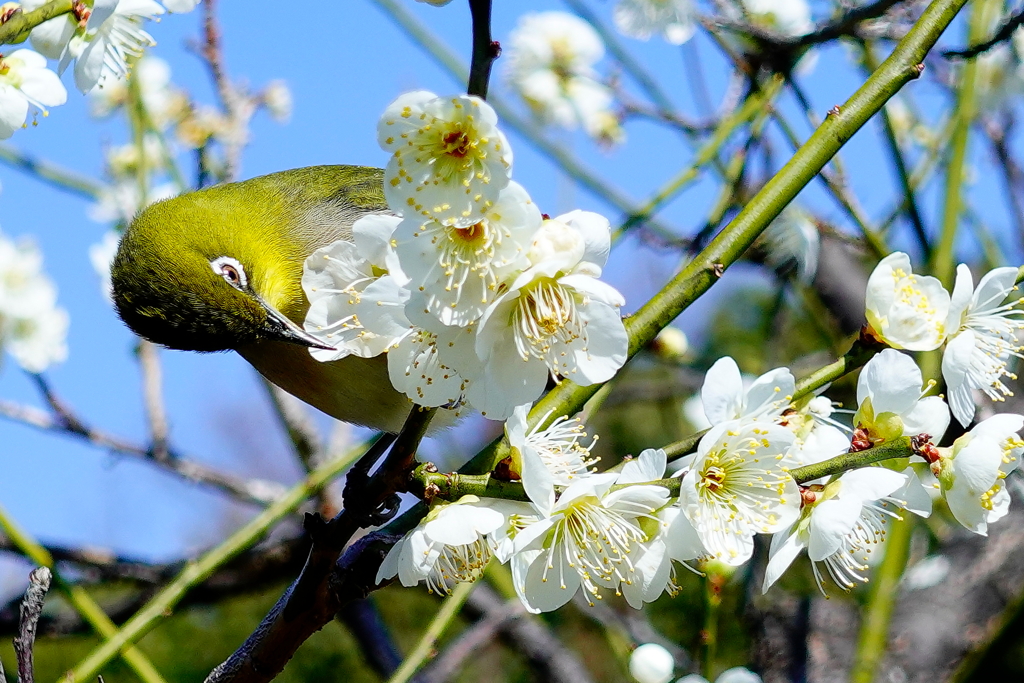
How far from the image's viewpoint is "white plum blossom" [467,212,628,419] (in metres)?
1.09

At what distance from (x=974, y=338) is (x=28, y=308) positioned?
10.4 feet

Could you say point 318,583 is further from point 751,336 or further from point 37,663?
point 751,336

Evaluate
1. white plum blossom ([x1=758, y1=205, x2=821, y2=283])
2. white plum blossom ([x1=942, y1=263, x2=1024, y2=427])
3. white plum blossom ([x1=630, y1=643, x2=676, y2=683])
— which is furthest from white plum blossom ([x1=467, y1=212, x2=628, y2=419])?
white plum blossom ([x1=758, y1=205, x2=821, y2=283])

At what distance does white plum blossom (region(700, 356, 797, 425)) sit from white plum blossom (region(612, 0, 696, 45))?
2023 millimetres

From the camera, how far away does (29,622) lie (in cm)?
134

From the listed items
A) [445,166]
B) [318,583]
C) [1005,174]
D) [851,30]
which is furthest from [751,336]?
[445,166]

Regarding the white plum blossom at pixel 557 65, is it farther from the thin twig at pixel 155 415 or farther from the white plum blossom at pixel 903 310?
the white plum blossom at pixel 903 310

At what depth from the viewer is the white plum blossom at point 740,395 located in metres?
1.36

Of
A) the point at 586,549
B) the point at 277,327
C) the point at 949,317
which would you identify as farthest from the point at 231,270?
the point at 949,317

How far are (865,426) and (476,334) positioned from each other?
585mm

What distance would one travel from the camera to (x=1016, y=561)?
3.70 metres

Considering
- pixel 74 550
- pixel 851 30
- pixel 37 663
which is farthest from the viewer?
pixel 37 663

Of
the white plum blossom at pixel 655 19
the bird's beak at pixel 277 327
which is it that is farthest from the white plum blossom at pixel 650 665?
the white plum blossom at pixel 655 19

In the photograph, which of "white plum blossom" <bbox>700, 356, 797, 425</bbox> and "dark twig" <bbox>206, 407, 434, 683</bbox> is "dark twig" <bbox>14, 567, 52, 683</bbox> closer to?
"dark twig" <bbox>206, 407, 434, 683</bbox>
